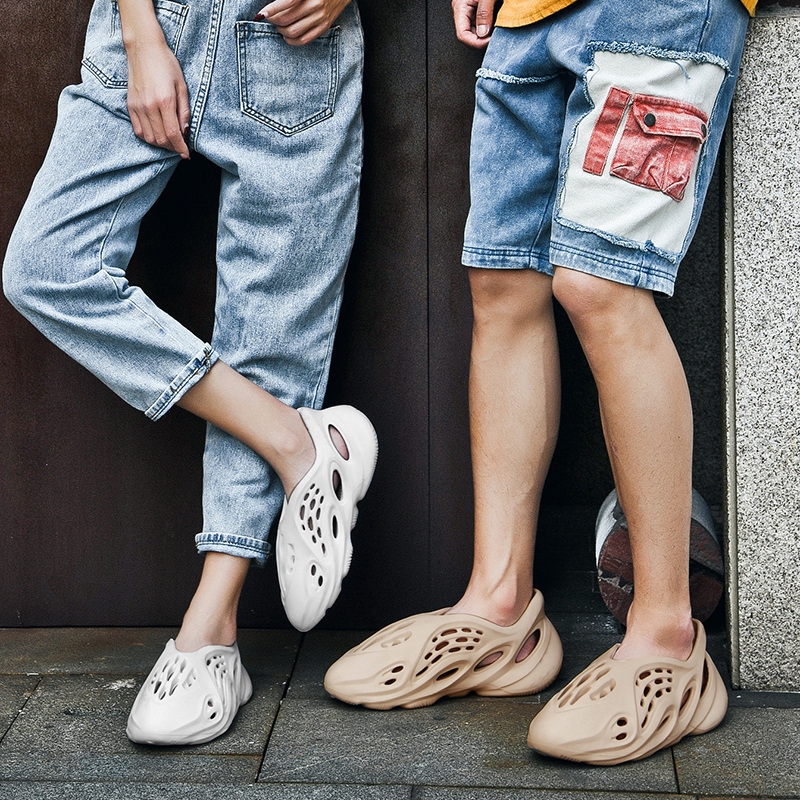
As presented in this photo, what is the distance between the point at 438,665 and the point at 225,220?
0.93m

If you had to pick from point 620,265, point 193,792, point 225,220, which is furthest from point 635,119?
point 193,792

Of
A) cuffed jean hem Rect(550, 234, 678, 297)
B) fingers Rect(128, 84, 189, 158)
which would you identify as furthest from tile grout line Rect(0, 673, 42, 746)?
cuffed jean hem Rect(550, 234, 678, 297)

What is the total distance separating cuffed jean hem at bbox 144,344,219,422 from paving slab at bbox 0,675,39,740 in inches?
24.2

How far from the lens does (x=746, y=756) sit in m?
1.89

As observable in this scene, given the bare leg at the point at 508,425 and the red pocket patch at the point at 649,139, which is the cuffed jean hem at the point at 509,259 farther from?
the red pocket patch at the point at 649,139

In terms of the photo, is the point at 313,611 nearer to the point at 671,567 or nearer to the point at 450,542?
the point at 450,542

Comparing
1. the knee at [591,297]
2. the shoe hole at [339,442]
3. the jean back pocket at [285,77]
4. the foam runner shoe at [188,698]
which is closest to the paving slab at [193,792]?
the foam runner shoe at [188,698]

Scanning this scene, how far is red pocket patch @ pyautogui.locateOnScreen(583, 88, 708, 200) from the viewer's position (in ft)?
5.79

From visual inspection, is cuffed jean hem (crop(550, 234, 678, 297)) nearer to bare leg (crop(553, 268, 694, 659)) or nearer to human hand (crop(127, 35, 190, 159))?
bare leg (crop(553, 268, 694, 659))

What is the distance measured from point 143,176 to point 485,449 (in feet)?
2.70

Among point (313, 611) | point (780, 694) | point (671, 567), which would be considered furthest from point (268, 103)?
point (780, 694)

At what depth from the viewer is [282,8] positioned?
199 cm

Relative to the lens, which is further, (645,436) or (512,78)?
(512,78)

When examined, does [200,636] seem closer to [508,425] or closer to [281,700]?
[281,700]
